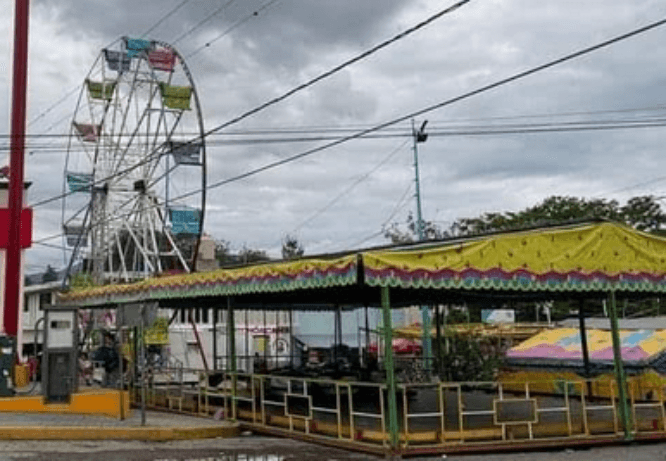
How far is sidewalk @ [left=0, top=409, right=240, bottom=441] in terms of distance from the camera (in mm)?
14625

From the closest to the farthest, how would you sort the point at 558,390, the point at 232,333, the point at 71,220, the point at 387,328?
1. the point at 387,328
2. the point at 232,333
3. the point at 558,390
4. the point at 71,220

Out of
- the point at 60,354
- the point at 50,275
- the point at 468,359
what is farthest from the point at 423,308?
the point at 50,275

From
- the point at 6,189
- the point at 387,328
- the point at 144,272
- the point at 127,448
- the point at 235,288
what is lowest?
the point at 127,448

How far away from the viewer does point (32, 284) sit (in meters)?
51.9

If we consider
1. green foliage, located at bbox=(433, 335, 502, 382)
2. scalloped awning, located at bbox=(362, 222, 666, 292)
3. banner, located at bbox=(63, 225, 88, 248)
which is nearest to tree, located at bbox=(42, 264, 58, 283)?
banner, located at bbox=(63, 225, 88, 248)

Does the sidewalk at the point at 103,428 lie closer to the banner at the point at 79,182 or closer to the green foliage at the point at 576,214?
the banner at the point at 79,182

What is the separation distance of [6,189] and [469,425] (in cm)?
1849

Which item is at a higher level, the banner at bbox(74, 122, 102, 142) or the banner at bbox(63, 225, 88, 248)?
the banner at bbox(74, 122, 102, 142)

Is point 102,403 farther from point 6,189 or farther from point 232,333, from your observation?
point 6,189

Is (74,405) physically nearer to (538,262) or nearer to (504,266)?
(504,266)

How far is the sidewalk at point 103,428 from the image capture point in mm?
14625

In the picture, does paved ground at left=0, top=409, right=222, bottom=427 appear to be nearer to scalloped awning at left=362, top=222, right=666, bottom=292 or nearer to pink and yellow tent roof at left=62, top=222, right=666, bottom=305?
pink and yellow tent roof at left=62, top=222, right=666, bottom=305

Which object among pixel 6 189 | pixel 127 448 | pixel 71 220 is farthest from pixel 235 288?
pixel 71 220

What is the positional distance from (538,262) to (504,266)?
65 centimetres
